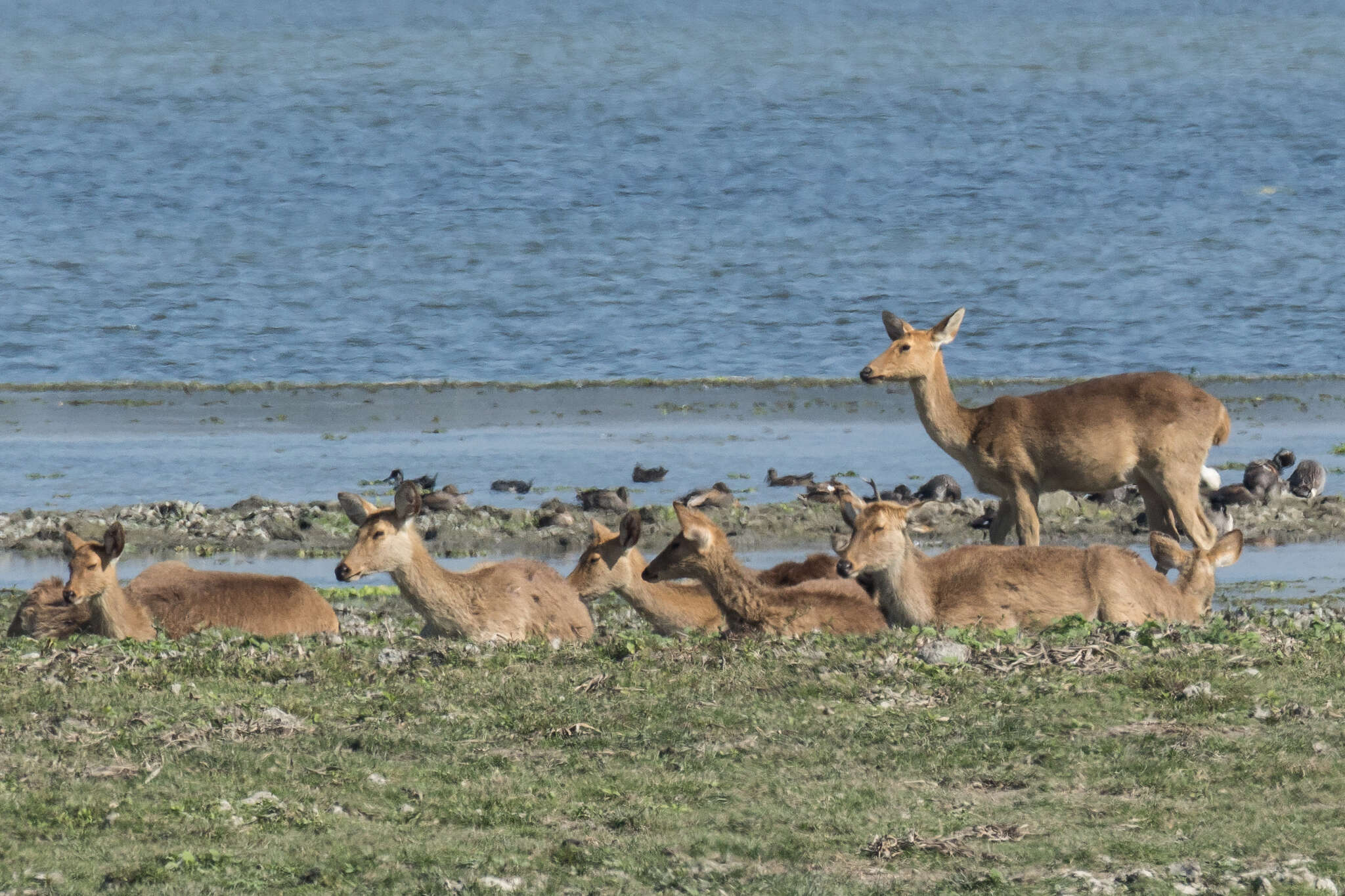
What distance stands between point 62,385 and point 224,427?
21.8 ft

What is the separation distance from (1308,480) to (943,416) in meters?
5.10

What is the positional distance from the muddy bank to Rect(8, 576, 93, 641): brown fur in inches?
177

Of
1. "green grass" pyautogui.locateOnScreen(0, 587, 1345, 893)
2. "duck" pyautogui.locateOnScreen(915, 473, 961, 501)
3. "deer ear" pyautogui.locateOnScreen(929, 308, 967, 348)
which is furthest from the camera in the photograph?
"duck" pyautogui.locateOnScreen(915, 473, 961, 501)

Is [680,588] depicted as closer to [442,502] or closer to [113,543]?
[113,543]

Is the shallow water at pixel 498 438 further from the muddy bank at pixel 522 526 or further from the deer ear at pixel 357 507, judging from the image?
the deer ear at pixel 357 507

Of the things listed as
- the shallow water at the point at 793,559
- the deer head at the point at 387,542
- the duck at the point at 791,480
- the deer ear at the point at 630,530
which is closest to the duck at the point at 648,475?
the duck at the point at 791,480

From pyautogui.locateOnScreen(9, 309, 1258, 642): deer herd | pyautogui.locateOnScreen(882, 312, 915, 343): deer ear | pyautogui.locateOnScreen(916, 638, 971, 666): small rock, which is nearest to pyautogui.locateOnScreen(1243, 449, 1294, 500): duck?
pyautogui.locateOnScreen(882, 312, 915, 343): deer ear

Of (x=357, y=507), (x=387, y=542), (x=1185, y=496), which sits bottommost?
(x=387, y=542)

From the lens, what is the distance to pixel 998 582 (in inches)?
442

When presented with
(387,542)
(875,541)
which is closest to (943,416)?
(875,541)

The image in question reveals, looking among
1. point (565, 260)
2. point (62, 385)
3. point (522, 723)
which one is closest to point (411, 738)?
point (522, 723)

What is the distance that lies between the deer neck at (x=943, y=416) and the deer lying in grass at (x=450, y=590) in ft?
15.7

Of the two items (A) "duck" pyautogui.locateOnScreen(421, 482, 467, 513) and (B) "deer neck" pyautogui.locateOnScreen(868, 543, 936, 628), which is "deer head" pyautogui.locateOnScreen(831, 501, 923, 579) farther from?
(A) "duck" pyautogui.locateOnScreen(421, 482, 467, 513)

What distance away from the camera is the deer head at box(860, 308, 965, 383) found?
1576 centimetres
